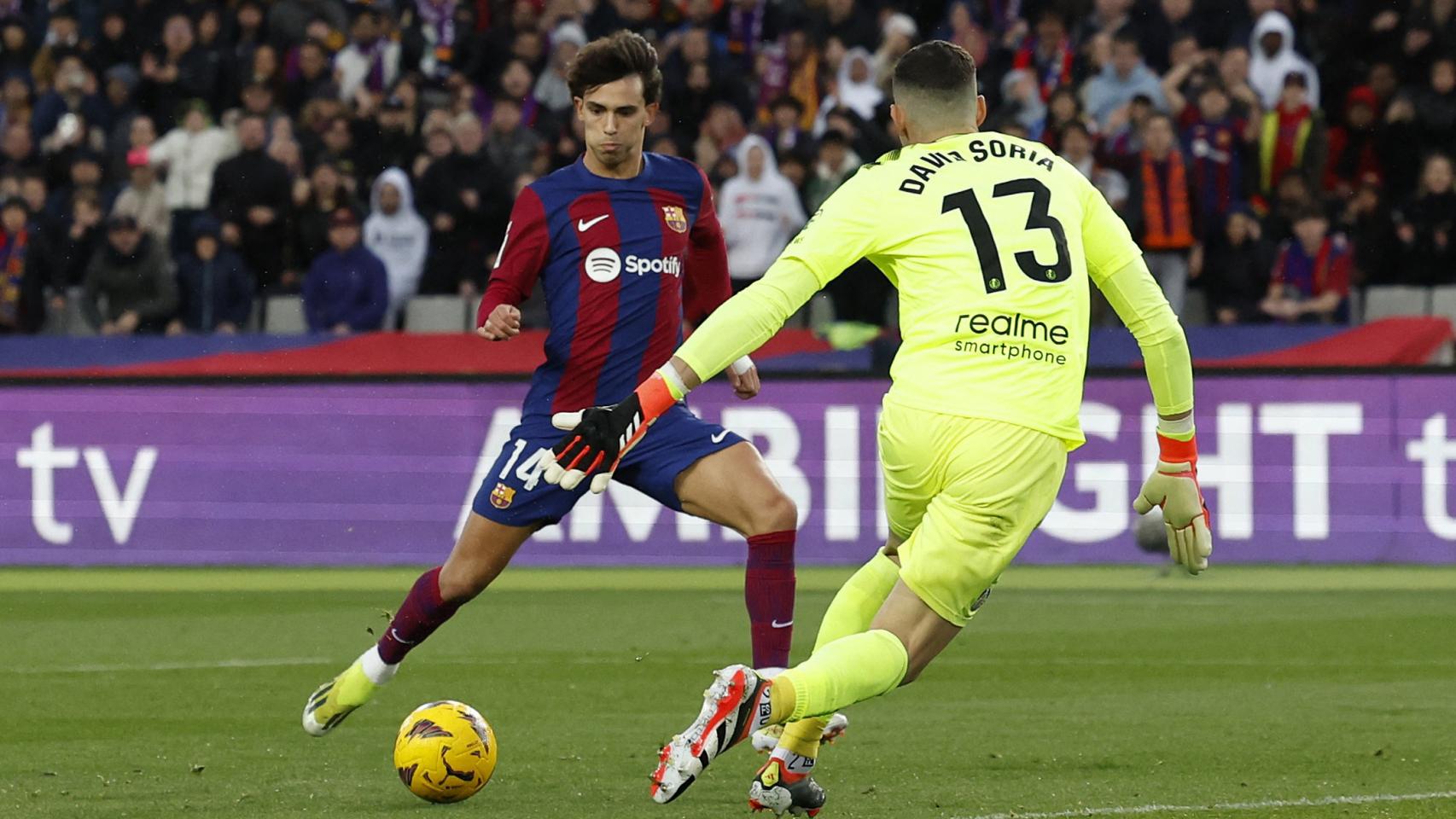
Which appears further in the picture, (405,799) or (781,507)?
(781,507)

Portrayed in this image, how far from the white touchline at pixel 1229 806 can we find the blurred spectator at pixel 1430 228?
1002 cm

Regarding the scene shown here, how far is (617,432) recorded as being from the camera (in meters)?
5.21

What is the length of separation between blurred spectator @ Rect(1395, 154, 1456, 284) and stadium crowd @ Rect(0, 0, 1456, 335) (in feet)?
0.06

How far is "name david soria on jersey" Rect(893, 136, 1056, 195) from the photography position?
18.8 ft

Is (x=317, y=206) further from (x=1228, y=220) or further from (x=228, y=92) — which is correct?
(x=1228, y=220)

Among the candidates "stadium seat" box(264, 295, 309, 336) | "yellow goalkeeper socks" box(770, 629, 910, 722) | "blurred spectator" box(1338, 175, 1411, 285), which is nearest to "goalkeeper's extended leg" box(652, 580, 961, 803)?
"yellow goalkeeper socks" box(770, 629, 910, 722)

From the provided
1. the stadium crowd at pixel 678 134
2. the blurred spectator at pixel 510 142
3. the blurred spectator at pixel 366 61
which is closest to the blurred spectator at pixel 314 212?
the stadium crowd at pixel 678 134

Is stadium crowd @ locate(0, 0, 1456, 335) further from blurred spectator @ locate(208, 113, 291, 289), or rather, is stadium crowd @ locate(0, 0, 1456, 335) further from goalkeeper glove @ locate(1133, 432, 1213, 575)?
goalkeeper glove @ locate(1133, 432, 1213, 575)

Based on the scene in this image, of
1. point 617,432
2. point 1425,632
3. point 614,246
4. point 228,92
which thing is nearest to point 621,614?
point 1425,632

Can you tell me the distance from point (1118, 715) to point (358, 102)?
468 inches

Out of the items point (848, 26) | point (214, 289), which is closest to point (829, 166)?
point (848, 26)

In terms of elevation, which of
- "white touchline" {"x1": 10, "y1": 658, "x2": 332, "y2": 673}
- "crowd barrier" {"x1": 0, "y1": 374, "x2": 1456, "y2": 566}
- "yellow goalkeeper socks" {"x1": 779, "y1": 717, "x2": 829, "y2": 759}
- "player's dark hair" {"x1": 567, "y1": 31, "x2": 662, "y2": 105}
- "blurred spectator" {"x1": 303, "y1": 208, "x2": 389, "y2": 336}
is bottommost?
"crowd barrier" {"x1": 0, "y1": 374, "x2": 1456, "y2": 566}

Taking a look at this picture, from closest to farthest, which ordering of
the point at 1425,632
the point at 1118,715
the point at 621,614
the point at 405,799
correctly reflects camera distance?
the point at 405,799, the point at 1118,715, the point at 1425,632, the point at 621,614

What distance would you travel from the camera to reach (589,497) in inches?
588
